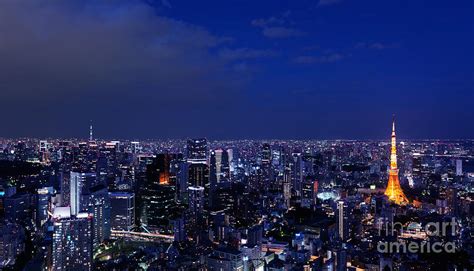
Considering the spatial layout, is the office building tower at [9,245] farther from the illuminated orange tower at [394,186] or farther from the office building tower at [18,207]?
the illuminated orange tower at [394,186]

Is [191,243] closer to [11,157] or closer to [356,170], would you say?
[356,170]

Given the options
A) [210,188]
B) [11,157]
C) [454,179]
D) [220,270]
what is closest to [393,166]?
[454,179]

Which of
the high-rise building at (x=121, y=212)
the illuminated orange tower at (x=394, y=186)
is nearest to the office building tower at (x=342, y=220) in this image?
the illuminated orange tower at (x=394, y=186)

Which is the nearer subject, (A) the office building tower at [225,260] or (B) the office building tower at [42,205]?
(A) the office building tower at [225,260]

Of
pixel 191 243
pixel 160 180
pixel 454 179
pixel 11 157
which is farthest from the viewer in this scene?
pixel 11 157

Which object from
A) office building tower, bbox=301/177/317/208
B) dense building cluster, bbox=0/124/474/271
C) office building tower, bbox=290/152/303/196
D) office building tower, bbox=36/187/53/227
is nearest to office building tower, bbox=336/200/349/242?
dense building cluster, bbox=0/124/474/271

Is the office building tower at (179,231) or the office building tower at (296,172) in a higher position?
the office building tower at (296,172)

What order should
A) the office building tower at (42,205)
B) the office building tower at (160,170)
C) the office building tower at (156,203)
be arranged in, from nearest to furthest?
the office building tower at (42,205) → the office building tower at (156,203) → the office building tower at (160,170)
